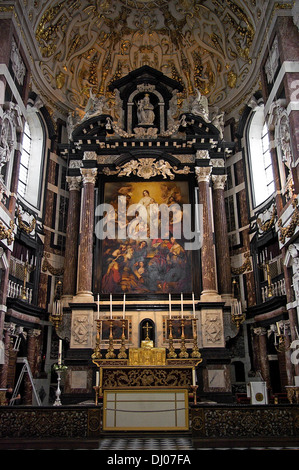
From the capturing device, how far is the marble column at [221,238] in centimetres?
1472

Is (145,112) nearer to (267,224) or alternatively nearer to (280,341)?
(267,224)

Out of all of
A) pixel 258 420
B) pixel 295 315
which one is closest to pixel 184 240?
pixel 295 315

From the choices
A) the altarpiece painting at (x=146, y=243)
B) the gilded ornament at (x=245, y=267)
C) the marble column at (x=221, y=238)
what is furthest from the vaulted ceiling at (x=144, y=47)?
the gilded ornament at (x=245, y=267)

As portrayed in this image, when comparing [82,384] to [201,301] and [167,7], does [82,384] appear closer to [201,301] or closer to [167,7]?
[201,301]

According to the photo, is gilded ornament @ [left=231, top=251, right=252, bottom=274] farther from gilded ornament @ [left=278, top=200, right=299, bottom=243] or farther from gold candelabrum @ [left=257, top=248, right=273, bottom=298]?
gilded ornament @ [left=278, top=200, right=299, bottom=243]

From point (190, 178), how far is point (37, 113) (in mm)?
6278

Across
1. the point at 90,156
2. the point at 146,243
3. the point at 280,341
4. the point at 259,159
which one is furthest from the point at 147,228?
the point at 280,341

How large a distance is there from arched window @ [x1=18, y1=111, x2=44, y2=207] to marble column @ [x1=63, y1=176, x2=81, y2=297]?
3.92 feet

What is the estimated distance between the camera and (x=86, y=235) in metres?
14.9

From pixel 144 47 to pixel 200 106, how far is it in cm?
408

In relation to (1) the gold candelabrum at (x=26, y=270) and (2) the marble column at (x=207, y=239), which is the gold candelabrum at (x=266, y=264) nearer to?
(2) the marble column at (x=207, y=239)

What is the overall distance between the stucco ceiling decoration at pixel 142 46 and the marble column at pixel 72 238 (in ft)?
12.2

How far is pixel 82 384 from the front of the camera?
1294cm

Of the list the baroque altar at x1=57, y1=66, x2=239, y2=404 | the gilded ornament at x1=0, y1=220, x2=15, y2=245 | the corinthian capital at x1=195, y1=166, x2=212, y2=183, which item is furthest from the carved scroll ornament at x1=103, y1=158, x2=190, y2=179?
the gilded ornament at x1=0, y1=220, x2=15, y2=245
